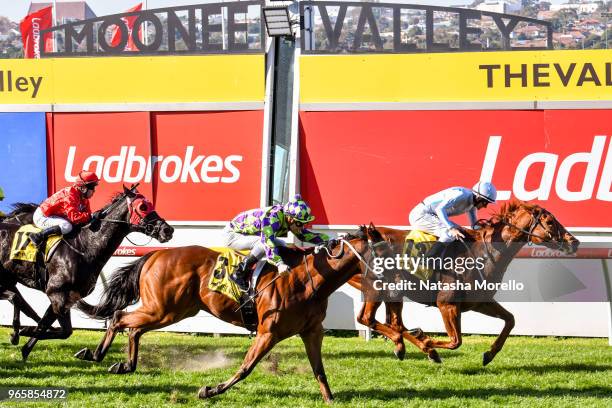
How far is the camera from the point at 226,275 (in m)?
7.83

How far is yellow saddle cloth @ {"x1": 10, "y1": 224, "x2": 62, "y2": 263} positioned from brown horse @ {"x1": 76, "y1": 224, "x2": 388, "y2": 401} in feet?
2.57

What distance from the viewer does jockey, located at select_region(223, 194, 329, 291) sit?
7.42 metres

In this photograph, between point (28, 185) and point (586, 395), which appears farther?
point (28, 185)

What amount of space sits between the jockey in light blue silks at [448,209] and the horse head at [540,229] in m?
0.33

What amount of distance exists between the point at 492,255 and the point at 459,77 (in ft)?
9.88

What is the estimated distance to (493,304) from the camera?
351 inches

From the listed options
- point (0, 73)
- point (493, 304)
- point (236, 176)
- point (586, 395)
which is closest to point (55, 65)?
point (0, 73)

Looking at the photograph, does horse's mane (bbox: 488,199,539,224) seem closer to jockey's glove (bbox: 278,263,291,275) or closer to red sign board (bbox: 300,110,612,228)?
red sign board (bbox: 300,110,612,228)

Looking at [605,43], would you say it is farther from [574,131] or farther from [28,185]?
[28,185]

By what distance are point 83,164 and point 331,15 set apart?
12.1ft

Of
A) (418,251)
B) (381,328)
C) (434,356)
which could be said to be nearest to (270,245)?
(418,251)

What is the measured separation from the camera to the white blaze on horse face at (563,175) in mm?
10867

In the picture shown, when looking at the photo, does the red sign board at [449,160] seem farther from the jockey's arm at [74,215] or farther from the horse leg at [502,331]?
the jockey's arm at [74,215]

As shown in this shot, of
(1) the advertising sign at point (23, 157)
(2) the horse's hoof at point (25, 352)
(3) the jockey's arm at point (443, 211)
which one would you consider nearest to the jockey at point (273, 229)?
(3) the jockey's arm at point (443, 211)
